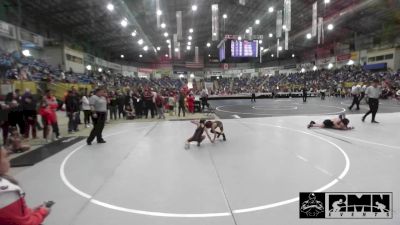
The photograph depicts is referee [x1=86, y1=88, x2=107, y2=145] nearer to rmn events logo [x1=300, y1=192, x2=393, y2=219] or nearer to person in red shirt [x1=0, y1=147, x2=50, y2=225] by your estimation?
person in red shirt [x1=0, y1=147, x2=50, y2=225]

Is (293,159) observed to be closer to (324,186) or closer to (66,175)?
(324,186)

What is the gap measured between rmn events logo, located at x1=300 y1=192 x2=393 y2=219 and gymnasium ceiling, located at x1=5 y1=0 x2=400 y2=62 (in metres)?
20.8

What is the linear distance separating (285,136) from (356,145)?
2.06m

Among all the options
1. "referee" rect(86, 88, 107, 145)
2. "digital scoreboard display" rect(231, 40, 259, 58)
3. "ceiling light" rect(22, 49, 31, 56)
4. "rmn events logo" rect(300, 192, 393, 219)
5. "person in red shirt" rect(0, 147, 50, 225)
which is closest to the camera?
"person in red shirt" rect(0, 147, 50, 225)

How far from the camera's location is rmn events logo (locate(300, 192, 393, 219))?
11.1 ft

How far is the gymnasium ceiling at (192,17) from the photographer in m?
23.0

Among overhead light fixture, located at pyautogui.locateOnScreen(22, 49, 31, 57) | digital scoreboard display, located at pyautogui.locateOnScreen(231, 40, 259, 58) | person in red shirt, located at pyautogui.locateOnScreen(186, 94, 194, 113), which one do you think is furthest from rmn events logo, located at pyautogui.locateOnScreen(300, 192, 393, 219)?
overhead light fixture, located at pyautogui.locateOnScreen(22, 49, 31, 57)

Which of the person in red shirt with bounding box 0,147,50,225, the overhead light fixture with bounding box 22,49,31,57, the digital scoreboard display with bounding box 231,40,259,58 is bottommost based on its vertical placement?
the person in red shirt with bounding box 0,147,50,225

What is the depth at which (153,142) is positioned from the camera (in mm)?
8117

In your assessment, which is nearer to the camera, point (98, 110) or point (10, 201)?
point (10, 201)

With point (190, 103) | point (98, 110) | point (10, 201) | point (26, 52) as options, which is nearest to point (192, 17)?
point (26, 52)

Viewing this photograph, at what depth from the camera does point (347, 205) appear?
3.67 metres

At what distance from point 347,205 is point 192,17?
3110 cm

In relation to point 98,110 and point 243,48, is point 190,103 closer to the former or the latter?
point 243,48
